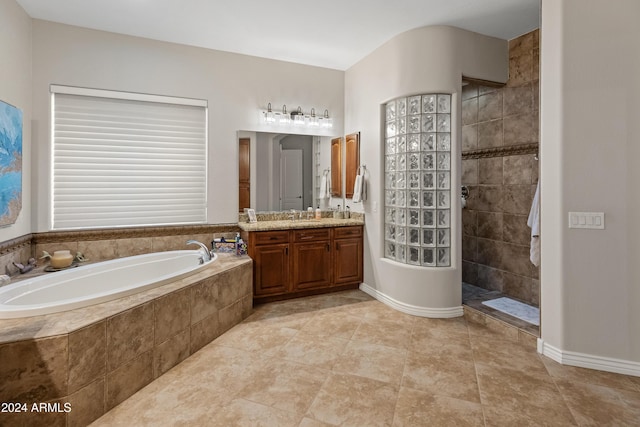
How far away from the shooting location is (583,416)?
1.81 metres

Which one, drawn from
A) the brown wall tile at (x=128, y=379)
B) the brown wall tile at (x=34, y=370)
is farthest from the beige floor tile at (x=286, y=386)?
the brown wall tile at (x=34, y=370)

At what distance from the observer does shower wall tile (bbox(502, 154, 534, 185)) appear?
3.42 m

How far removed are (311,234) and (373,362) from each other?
5.60ft

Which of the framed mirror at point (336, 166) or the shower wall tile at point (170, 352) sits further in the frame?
the framed mirror at point (336, 166)

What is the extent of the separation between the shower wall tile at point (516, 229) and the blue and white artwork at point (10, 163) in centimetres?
465

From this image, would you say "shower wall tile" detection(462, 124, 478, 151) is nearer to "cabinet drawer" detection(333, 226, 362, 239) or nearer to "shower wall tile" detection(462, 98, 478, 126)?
"shower wall tile" detection(462, 98, 478, 126)

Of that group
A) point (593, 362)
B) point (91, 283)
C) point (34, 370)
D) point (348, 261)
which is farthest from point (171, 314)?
point (593, 362)

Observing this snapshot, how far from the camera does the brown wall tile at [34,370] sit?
1585 mm

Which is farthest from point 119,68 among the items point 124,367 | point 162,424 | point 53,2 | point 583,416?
point 583,416

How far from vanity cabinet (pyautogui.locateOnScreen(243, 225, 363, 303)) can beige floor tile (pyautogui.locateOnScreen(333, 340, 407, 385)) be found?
1.20 metres

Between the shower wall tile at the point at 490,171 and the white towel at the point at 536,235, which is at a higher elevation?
the shower wall tile at the point at 490,171

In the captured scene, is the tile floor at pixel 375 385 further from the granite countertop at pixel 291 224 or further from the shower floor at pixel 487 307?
the granite countertop at pixel 291 224

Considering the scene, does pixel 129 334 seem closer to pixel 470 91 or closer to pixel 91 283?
pixel 91 283

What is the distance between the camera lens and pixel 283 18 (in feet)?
10.2
